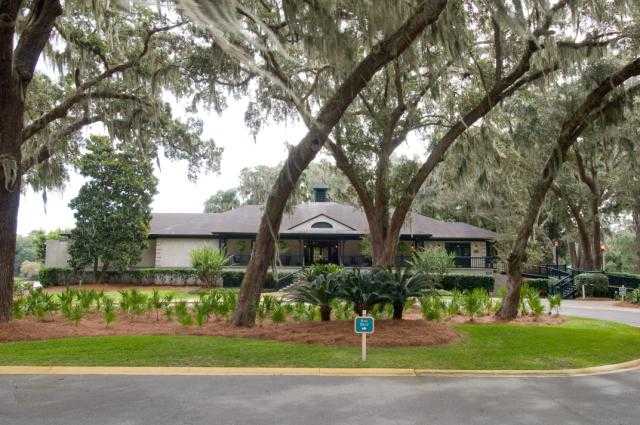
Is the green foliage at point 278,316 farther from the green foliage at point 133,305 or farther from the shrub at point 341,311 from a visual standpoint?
the green foliage at point 133,305

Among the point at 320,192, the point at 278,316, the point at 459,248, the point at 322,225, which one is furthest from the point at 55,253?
the point at 278,316

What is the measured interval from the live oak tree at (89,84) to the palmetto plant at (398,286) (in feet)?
23.0

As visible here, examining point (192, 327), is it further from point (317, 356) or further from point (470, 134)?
point (470, 134)

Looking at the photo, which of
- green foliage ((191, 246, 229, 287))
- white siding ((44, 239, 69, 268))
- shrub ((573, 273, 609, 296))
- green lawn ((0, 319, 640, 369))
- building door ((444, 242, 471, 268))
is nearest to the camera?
green lawn ((0, 319, 640, 369))

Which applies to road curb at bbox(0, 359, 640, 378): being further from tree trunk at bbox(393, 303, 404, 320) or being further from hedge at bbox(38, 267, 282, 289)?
hedge at bbox(38, 267, 282, 289)

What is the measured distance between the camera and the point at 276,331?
1117 cm

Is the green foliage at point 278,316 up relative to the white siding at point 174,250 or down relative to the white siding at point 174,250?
down

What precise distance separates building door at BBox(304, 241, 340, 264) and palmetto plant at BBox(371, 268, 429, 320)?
26194 mm

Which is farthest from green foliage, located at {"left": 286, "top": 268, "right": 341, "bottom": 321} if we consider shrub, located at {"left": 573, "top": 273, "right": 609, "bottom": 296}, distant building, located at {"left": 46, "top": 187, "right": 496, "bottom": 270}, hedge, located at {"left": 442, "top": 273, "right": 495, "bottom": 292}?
distant building, located at {"left": 46, "top": 187, "right": 496, "bottom": 270}

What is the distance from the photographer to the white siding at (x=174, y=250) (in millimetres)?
35562

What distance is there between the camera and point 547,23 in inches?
480

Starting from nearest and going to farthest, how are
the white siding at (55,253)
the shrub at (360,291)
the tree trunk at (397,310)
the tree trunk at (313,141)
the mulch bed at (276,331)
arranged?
the mulch bed at (276,331)
the tree trunk at (313,141)
the shrub at (360,291)
the tree trunk at (397,310)
the white siding at (55,253)

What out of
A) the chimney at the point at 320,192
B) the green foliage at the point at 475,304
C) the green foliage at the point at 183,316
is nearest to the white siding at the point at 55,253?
the chimney at the point at 320,192

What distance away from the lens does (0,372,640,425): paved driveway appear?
5.83 meters
